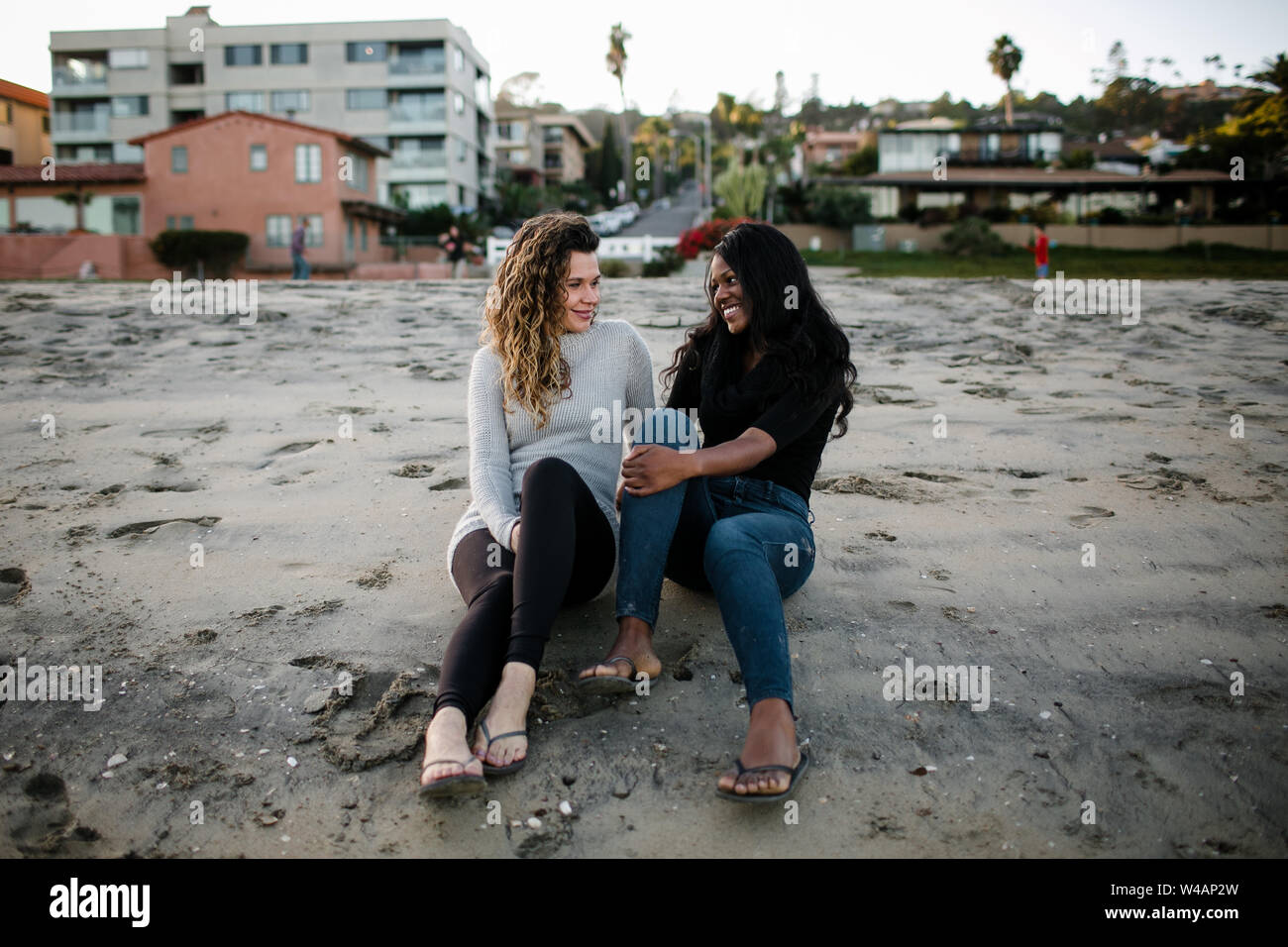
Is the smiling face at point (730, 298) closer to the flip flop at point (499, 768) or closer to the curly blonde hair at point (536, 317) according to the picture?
the curly blonde hair at point (536, 317)

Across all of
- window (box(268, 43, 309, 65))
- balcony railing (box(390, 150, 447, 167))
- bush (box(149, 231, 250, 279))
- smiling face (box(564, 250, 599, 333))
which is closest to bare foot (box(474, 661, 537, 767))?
smiling face (box(564, 250, 599, 333))

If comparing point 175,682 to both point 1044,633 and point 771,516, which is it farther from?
point 1044,633

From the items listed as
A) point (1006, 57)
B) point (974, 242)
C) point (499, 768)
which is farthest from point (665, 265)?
point (1006, 57)

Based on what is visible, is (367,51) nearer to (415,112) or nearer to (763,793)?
(415,112)

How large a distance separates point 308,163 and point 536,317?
28576 mm

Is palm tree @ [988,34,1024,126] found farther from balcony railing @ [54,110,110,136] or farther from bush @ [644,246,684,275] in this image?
balcony railing @ [54,110,110,136]

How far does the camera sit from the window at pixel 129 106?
127ft

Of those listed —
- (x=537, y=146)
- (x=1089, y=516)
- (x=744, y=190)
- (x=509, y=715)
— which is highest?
(x=537, y=146)

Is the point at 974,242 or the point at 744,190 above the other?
the point at 744,190

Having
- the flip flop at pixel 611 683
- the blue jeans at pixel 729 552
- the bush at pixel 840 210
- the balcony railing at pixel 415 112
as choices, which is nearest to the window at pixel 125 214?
the balcony railing at pixel 415 112

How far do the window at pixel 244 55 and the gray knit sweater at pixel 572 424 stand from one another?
4168cm

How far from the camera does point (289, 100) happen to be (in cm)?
3806

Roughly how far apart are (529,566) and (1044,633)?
1639 mm
